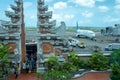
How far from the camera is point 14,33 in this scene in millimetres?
26750

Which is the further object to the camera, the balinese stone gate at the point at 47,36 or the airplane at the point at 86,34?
the airplane at the point at 86,34

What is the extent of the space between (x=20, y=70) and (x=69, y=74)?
4.56m

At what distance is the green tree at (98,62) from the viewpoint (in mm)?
26500

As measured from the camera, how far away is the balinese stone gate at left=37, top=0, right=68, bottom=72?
87.0 ft

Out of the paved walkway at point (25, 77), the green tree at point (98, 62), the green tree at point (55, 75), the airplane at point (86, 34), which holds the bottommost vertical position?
the paved walkway at point (25, 77)

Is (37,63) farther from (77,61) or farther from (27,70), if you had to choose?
(77,61)

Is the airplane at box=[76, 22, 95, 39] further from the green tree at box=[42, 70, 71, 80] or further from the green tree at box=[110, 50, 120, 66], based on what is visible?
the green tree at box=[42, 70, 71, 80]

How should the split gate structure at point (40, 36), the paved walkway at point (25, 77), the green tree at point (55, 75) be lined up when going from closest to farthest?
the green tree at point (55, 75), the paved walkway at point (25, 77), the split gate structure at point (40, 36)

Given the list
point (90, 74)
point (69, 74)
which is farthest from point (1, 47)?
point (90, 74)

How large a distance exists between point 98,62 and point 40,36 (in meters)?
5.42

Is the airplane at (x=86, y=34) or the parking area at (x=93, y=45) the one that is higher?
the airplane at (x=86, y=34)

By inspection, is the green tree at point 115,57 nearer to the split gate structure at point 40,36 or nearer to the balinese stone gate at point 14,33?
the split gate structure at point 40,36

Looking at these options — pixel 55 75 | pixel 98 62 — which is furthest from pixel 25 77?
pixel 98 62

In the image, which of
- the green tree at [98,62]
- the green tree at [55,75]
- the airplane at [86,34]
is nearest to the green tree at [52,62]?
the green tree at [55,75]
